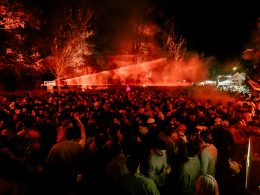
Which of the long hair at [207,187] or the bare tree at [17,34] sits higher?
the bare tree at [17,34]

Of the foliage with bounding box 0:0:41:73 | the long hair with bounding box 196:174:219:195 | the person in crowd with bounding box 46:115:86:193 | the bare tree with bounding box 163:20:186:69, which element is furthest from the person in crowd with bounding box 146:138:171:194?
the bare tree with bounding box 163:20:186:69

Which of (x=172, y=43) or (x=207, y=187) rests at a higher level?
(x=172, y=43)

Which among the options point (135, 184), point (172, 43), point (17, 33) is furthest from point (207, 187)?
point (172, 43)

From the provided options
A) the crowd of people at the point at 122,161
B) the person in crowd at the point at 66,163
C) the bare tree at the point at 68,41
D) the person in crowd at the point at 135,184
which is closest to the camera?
the person in crowd at the point at 135,184

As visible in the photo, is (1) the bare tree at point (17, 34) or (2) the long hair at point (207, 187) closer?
(2) the long hair at point (207, 187)

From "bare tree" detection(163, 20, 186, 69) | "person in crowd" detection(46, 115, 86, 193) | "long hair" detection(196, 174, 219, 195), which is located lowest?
"person in crowd" detection(46, 115, 86, 193)

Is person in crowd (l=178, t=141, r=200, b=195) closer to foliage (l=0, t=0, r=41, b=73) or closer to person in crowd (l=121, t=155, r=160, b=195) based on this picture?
person in crowd (l=121, t=155, r=160, b=195)

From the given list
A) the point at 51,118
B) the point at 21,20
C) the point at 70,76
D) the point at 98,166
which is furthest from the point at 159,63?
the point at 98,166

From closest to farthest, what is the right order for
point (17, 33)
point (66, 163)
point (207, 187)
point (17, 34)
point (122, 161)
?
point (207, 187) < point (122, 161) < point (66, 163) < point (17, 34) < point (17, 33)

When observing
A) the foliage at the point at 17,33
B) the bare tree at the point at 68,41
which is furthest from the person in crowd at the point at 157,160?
the bare tree at the point at 68,41

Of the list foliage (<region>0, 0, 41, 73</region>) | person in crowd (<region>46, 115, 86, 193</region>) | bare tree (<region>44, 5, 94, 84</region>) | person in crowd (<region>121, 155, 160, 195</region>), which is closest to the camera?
person in crowd (<region>121, 155, 160, 195</region>)

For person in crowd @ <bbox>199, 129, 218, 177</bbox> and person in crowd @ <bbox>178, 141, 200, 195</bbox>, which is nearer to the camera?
person in crowd @ <bbox>178, 141, 200, 195</bbox>

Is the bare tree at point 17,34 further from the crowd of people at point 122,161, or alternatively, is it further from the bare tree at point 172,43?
the bare tree at point 172,43

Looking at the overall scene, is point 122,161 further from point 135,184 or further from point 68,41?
point 68,41
